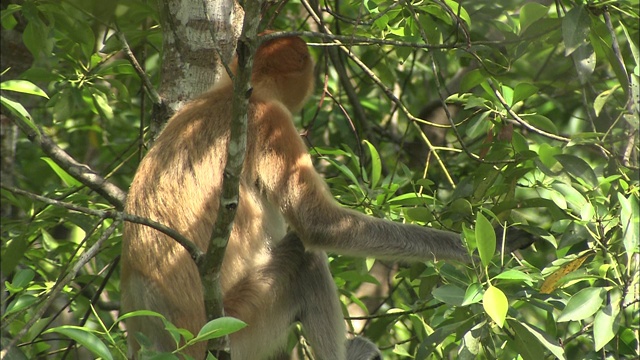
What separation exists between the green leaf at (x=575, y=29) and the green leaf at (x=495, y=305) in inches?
41.9

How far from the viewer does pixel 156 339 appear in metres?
3.32

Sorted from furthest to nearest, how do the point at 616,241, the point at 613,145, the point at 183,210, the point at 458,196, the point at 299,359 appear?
the point at 299,359 → the point at 458,196 → the point at 183,210 → the point at 613,145 → the point at 616,241

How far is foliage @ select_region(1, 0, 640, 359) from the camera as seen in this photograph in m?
2.76

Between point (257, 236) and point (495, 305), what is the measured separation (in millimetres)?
1499

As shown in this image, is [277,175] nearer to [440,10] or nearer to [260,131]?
[260,131]

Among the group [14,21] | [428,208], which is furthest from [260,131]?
[14,21]

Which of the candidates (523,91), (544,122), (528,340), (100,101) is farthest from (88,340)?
(100,101)

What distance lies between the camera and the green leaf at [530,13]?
3.39m

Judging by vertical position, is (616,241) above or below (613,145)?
below

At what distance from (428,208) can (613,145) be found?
2.59ft

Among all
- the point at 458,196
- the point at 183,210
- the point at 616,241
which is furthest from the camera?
the point at 458,196

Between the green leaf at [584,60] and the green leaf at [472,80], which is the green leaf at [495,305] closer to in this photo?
the green leaf at [584,60]

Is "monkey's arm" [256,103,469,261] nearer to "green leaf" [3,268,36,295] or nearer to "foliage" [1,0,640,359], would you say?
"foliage" [1,0,640,359]

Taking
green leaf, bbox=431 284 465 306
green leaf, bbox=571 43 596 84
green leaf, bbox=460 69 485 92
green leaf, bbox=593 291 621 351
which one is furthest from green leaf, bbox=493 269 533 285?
green leaf, bbox=460 69 485 92
